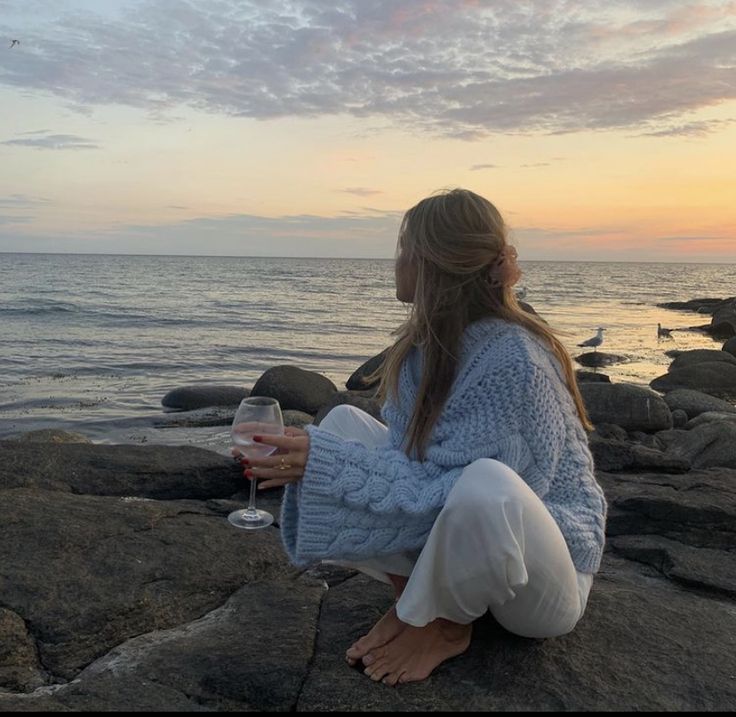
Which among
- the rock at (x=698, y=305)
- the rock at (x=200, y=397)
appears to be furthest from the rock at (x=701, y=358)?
the rock at (x=698, y=305)

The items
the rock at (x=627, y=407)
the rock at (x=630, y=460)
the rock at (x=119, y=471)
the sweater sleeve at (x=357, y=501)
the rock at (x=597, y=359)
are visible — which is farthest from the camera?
the rock at (x=597, y=359)

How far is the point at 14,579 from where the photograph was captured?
11.9 ft

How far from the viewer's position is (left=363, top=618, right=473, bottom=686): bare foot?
2807 mm

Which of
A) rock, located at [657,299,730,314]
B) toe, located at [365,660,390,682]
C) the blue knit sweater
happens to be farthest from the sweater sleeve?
rock, located at [657,299,730,314]

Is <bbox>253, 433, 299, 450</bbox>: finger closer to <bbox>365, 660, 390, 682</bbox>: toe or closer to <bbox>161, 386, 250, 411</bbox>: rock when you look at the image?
<bbox>365, 660, 390, 682</bbox>: toe

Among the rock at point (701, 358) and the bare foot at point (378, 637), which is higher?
the bare foot at point (378, 637)

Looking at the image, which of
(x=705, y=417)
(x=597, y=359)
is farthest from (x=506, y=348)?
(x=597, y=359)

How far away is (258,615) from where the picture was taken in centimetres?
351

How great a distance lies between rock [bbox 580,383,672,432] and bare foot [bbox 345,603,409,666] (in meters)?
9.85

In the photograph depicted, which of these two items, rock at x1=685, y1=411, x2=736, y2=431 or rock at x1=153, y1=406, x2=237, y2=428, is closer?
rock at x1=153, y1=406, x2=237, y2=428

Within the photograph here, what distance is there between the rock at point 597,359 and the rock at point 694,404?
254 inches

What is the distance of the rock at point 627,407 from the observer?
12344 millimetres

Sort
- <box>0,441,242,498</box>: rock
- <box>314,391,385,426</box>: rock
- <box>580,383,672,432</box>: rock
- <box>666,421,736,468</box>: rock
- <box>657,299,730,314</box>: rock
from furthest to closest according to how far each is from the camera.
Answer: <box>657,299,730,314</box>: rock
<box>580,383,672,432</box>: rock
<box>666,421,736,468</box>: rock
<box>314,391,385,426</box>: rock
<box>0,441,242,498</box>: rock

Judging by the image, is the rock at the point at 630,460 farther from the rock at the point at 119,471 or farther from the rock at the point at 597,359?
the rock at the point at 597,359
